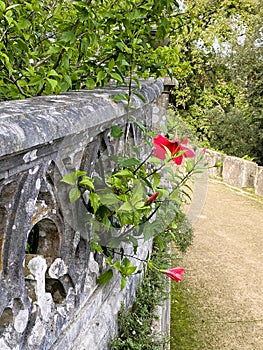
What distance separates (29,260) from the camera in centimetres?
121

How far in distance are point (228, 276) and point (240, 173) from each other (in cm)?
501

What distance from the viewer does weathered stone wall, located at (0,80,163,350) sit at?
3.29ft

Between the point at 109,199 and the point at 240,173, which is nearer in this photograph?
the point at 109,199

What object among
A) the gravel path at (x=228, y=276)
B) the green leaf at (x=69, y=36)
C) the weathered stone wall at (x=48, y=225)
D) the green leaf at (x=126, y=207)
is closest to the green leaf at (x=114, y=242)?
the weathered stone wall at (x=48, y=225)

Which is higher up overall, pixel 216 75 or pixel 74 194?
pixel 216 75

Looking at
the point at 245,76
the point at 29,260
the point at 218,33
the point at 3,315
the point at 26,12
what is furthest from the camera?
the point at 218,33

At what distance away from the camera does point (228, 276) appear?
489 centimetres

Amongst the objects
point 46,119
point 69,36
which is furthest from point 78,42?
point 46,119

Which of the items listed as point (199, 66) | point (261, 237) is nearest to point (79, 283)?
point (261, 237)

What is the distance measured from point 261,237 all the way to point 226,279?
1.87m

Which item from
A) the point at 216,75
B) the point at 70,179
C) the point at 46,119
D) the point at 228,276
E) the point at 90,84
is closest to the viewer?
the point at 46,119

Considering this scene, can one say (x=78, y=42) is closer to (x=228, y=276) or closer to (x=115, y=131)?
(x=115, y=131)

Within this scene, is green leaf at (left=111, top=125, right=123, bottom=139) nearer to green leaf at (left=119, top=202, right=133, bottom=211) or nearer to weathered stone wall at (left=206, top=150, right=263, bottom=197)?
green leaf at (left=119, top=202, right=133, bottom=211)

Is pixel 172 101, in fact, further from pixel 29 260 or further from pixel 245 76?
pixel 29 260
